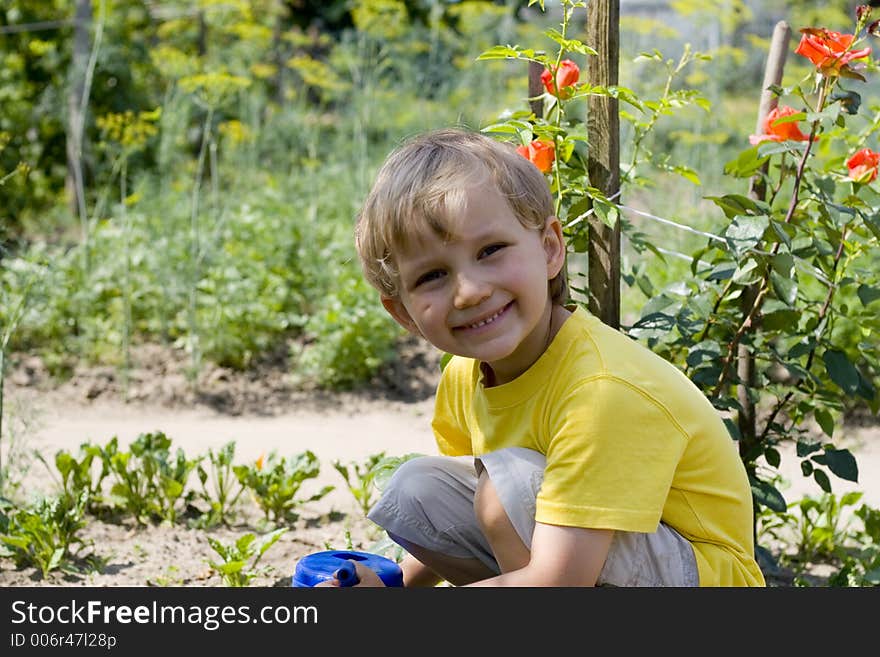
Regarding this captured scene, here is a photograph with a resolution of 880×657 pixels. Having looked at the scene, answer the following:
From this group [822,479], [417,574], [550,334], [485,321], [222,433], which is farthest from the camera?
[222,433]

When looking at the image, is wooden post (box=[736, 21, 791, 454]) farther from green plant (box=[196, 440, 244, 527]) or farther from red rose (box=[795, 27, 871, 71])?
green plant (box=[196, 440, 244, 527])

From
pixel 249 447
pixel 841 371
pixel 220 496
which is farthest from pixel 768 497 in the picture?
pixel 249 447

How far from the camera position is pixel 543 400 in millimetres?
1812

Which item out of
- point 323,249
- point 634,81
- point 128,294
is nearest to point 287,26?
point 634,81

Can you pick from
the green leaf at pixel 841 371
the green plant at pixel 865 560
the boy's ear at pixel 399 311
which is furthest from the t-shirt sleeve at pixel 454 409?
the green plant at pixel 865 560

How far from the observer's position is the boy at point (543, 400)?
1692 millimetres

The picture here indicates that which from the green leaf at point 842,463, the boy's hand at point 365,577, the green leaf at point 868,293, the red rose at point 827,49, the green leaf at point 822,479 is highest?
the red rose at point 827,49

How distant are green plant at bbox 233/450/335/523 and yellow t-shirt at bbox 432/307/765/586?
3.57 feet

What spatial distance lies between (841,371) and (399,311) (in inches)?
38.0

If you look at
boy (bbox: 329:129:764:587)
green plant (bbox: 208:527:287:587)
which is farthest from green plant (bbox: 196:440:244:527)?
boy (bbox: 329:129:764:587)

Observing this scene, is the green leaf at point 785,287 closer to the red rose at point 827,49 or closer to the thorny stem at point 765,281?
the thorny stem at point 765,281

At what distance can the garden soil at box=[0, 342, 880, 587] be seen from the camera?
9.06 feet

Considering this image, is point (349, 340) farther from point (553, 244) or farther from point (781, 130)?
point (553, 244)

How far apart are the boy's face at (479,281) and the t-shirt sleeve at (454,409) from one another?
284 mm
